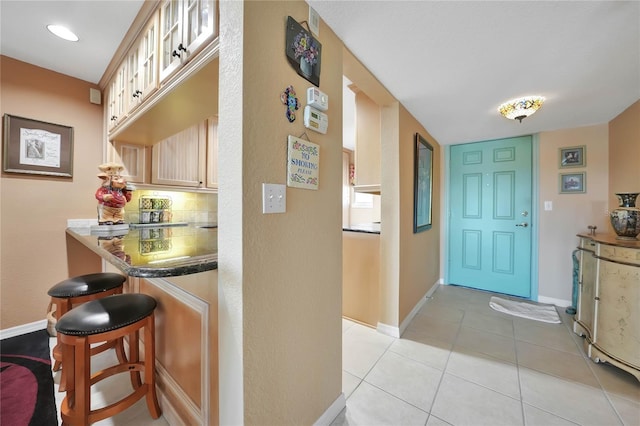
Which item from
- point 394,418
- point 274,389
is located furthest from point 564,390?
point 274,389

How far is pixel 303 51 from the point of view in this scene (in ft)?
3.59

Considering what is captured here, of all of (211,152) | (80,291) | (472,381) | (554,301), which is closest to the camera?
(80,291)

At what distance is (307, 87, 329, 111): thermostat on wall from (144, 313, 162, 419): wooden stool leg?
1.33 metres

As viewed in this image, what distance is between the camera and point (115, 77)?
86.0 inches

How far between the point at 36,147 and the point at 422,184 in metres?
3.72

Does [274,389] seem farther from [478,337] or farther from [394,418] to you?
[478,337]

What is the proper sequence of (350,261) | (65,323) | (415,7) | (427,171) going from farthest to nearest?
(427,171) → (350,261) → (415,7) → (65,323)

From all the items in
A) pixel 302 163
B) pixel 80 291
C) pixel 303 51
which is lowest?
pixel 80 291

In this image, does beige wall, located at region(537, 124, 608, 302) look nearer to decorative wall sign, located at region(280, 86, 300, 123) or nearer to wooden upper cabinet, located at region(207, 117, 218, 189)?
decorative wall sign, located at region(280, 86, 300, 123)

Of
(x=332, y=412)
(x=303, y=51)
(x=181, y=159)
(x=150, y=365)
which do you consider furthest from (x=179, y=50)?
(x=332, y=412)

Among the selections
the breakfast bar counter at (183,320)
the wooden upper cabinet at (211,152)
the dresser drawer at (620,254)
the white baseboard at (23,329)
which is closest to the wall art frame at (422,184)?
the dresser drawer at (620,254)

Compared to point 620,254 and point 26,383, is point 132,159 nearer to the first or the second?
point 26,383

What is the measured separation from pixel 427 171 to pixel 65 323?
3159mm

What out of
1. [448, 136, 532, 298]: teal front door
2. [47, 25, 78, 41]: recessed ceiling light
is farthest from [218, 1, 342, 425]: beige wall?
[448, 136, 532, 298]: teal front door
